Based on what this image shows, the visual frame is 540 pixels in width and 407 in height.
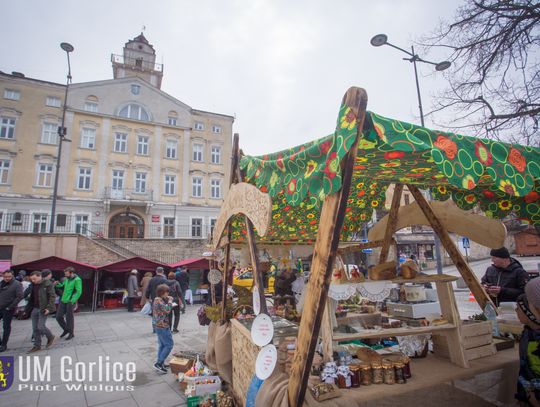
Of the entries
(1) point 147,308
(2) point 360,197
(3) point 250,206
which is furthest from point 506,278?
(1) point 147,308

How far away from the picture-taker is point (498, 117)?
666 centimetres

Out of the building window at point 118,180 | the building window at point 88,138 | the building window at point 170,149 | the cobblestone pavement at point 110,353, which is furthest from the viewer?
the building window at point 170,149

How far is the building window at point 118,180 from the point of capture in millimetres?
24798

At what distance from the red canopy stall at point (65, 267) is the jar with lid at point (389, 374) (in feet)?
46.0

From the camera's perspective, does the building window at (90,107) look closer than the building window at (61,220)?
No

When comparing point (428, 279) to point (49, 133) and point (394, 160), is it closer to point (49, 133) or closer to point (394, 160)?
point (394, 160)

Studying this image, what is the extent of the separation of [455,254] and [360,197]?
154cm

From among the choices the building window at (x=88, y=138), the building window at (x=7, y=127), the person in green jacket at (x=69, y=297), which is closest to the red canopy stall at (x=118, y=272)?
the person in green jacket at (x=69, y=297)

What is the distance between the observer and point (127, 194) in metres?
24.5

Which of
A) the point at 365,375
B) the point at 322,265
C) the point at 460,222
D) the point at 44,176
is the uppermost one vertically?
the point at 44,176

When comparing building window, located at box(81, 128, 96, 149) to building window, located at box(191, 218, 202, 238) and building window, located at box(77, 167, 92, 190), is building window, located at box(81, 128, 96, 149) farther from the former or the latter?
building window, located at box(191, 218, 202, 238)

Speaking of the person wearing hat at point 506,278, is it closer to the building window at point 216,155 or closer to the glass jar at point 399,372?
the glass jar at point 399,372

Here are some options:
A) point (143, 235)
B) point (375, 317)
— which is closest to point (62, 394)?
point (375, 317)

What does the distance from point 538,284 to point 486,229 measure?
2020 mm
